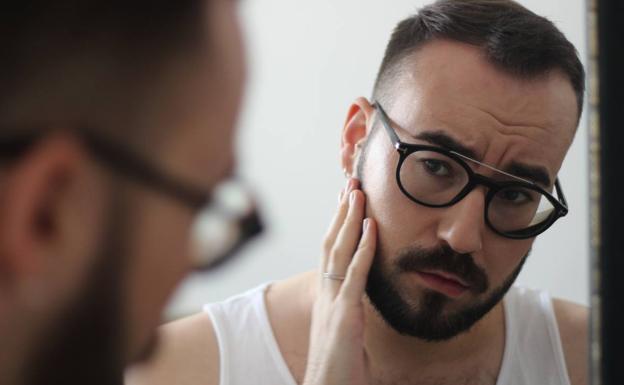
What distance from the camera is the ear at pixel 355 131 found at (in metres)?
1.22

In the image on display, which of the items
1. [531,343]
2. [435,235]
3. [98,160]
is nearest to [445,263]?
[435,235]

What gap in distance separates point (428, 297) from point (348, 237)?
157mm

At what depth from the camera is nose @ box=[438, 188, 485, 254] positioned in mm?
1021

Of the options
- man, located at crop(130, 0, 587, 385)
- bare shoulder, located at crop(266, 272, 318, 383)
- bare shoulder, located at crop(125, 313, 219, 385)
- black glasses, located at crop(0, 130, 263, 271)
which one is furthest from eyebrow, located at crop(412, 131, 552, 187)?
black glasses, located at crop(0, 130, 263, 271)

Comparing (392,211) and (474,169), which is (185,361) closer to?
(392,211)

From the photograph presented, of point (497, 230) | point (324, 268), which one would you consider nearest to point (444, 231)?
point (497, 230)

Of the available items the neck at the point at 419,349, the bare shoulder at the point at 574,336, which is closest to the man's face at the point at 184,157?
the neck at the point at 419,349

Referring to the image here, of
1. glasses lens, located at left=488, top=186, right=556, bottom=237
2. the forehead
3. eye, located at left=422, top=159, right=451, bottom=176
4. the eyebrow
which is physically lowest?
glasses lens, located at left=488, top=186, right=556, bottom=237

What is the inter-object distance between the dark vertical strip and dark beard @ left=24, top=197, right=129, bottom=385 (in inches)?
14.0

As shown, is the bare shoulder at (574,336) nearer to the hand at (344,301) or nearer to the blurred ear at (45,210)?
the hand at (344,301)

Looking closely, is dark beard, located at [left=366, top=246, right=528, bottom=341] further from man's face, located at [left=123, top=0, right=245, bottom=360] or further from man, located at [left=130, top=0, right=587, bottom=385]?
man's face, located at [left=123, top=0, right=245, bottom=360]

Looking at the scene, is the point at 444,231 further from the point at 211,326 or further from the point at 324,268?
the point at 211,326

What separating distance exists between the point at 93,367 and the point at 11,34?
0.22 metres

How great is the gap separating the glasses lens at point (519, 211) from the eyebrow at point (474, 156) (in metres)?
0.02
